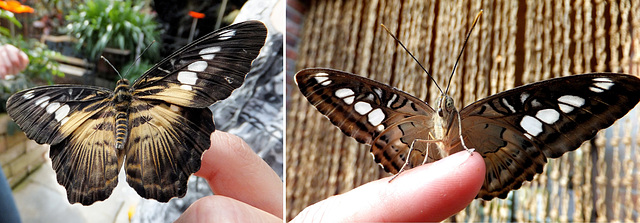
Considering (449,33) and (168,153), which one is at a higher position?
(449,33)

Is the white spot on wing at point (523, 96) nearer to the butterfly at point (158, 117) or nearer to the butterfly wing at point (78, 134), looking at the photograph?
the butterfly at point (158, 117)

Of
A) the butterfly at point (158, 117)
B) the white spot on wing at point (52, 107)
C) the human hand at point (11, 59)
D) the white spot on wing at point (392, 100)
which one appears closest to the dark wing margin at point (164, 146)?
the butterfly at point (158, 117)

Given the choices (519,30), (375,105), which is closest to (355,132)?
(375,105)

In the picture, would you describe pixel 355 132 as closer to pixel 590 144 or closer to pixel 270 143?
pixel 270 143

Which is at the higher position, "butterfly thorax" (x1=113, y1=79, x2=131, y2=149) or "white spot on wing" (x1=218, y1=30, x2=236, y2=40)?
"white spot on wing" (x1=218, y1=30, x2=236, y2=40)

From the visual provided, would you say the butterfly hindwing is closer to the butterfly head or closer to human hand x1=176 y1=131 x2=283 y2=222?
human hand x1=176 y1=131 x2=283 y2=222

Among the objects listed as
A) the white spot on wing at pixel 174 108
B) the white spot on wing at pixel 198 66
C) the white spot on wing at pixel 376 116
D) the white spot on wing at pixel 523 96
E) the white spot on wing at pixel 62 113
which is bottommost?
the white spot on wing at pixel 62 113

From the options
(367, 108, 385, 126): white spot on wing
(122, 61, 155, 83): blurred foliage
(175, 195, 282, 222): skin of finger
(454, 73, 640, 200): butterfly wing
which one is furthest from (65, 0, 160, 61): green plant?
(454, 73, 640, 200): butterfly wing
